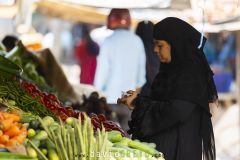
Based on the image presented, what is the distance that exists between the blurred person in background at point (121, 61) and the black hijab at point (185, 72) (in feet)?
10.5

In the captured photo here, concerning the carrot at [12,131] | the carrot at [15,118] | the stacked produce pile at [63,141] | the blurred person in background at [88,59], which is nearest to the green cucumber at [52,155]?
the stacked produce pile at [63,141]

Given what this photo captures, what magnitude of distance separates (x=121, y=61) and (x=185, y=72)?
3.55 metres

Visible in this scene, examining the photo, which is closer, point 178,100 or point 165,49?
point 178,100

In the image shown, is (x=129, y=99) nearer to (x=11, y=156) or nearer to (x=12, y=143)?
(x=12, y=143)

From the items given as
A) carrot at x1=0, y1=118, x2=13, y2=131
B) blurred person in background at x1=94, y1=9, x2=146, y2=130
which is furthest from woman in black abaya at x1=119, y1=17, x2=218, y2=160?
blurred person in background at x1=94, y1=9, x2=146, y2=130

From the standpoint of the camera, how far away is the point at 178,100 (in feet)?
16.6

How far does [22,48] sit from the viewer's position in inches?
360

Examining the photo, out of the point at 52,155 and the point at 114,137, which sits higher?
the point at 114,137

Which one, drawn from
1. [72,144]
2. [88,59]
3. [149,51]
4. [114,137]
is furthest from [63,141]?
[88,59]

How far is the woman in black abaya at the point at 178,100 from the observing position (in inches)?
199

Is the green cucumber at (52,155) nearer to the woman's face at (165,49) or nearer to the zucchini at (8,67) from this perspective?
the woman's face at (165,49)

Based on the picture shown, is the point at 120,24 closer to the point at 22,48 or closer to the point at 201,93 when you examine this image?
the point at 22,48

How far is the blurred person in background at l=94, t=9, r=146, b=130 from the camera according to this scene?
8.48 metres

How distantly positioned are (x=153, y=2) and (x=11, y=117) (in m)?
2.94
